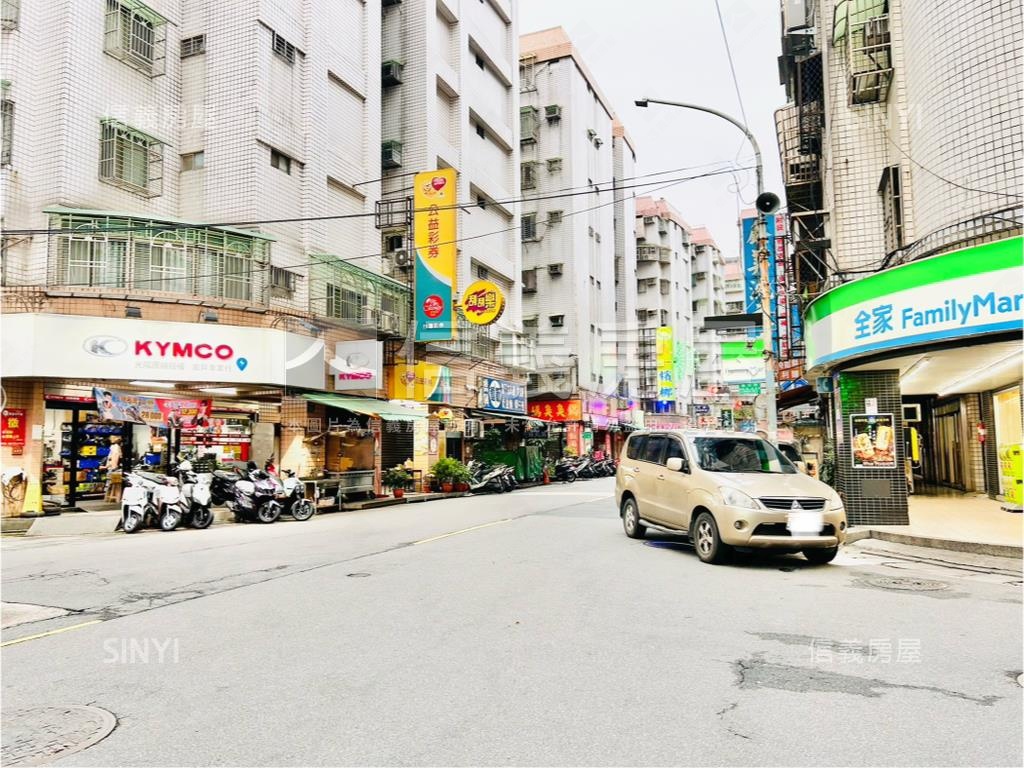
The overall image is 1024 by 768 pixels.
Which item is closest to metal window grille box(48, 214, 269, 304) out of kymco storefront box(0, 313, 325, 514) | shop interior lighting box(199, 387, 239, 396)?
kymco storefront box(0, 313, 325, 514)

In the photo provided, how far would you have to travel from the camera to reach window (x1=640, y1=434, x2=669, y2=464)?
12062 millimetres

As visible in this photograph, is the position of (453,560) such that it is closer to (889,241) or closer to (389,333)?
(889,241)

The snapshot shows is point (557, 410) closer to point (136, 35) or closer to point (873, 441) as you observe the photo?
point (136, 35)

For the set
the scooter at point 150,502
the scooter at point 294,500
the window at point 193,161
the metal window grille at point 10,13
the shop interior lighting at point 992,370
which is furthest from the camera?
the window at point 193,161

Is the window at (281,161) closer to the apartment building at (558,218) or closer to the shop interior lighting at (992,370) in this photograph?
the shop interior lighting at (992,370)

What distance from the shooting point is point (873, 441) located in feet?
45.2

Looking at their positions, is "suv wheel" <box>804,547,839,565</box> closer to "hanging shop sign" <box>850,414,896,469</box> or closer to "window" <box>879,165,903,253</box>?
"hanging shop sign" <box>850,414,896,469</box>

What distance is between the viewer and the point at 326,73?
2564cm

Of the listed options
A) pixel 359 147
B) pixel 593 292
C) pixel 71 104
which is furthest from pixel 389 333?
pixel 593 292

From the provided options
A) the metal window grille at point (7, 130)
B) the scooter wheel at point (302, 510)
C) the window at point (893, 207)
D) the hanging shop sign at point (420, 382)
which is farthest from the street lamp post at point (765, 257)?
the metal window grille at point (7, 130)

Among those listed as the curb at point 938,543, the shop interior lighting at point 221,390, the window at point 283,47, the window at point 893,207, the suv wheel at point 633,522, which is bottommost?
the curb at point 938,543

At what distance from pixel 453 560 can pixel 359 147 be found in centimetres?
2108

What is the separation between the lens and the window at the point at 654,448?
12.1m

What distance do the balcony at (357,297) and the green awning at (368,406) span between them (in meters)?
2.53
